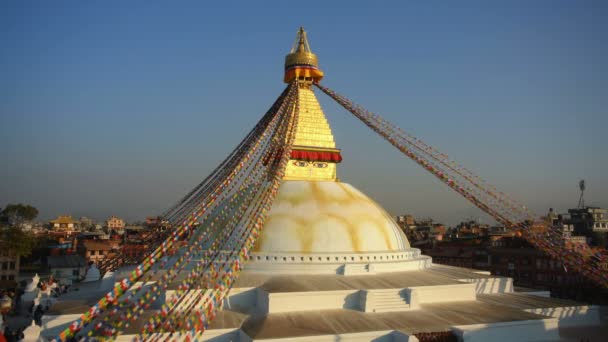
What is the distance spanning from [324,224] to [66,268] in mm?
21132

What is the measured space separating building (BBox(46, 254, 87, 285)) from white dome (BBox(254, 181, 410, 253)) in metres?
18.8

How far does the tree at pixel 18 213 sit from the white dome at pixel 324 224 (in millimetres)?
27305

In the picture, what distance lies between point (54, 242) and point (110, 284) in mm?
34955

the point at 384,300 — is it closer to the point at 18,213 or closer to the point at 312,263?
the point at 312,263

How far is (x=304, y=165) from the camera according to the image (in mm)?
14633

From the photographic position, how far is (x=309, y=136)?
14.8 m

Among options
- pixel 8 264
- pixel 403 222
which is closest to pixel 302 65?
pixel 8 264

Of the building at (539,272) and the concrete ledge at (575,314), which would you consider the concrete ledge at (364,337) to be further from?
the building at (539,272)

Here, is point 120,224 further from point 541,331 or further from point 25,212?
point 541,331

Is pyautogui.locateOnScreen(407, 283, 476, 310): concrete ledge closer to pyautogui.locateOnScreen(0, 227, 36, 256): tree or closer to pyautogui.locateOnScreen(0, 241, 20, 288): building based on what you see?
pyautogui.locateOnScreen(0, 227, 36, 256): tree

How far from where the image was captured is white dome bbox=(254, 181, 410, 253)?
12.2 m

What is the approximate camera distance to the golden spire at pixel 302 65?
52.0ft

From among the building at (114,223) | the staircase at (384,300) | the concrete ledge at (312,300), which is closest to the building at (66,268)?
the concrete ledge at (312,300)

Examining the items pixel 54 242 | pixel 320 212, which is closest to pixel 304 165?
pixel 320 212
